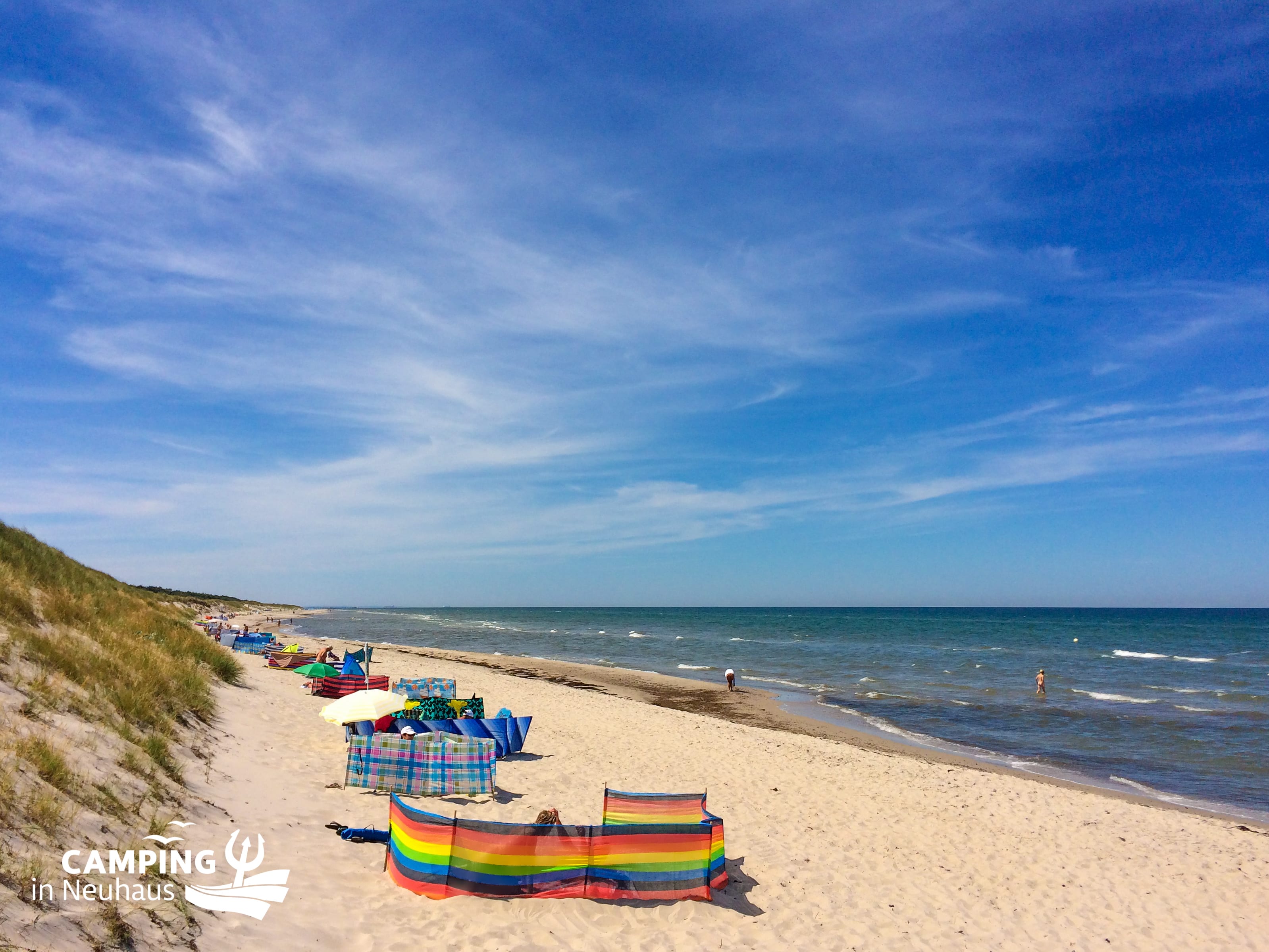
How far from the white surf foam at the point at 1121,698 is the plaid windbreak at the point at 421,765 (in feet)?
91.9

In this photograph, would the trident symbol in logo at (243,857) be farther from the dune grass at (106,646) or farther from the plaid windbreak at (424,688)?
the plaid windbreak at (424,688)

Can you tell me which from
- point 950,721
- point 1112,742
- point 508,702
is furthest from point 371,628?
point 1112,742

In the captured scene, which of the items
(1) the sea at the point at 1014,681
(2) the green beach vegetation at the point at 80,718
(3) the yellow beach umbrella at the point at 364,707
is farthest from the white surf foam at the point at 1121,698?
(2) the green beach vegetation at the point at 80,718

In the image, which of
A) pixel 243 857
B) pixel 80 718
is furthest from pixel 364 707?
pixel 243 857

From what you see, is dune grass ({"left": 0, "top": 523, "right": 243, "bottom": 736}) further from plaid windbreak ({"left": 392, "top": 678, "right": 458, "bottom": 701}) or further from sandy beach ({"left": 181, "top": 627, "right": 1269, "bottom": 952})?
plaid windbreak ({"left": 392, "top": 678, "right": 458, "bottom": 701})

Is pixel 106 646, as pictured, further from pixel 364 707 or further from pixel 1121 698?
pixel 1121 698

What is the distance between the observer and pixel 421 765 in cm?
1085

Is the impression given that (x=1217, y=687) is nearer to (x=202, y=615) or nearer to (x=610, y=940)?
(x=610, y=940)

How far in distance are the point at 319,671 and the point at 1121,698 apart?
102 ft

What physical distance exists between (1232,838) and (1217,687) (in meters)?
27.0

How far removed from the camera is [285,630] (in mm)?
62406

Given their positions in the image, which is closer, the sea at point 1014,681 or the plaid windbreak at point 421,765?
the plaid windbreak at point 421,765

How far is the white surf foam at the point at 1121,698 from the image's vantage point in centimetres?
2836

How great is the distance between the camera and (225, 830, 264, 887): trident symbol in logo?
6.42 metres
